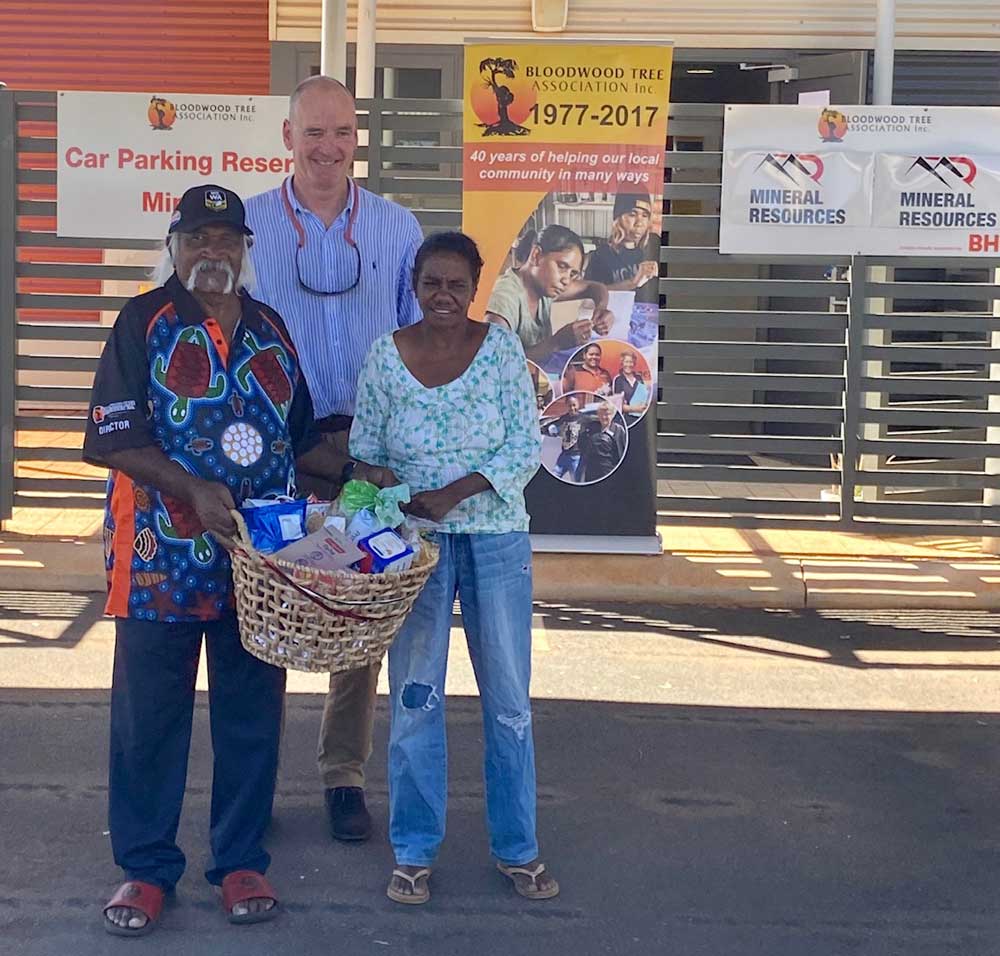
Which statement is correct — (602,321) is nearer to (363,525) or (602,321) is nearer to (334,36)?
(334,36)

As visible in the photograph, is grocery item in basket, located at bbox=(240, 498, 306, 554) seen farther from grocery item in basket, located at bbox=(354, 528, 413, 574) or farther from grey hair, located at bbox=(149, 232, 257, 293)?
grey hair, located at bbox=(149, 232, 257, 293)

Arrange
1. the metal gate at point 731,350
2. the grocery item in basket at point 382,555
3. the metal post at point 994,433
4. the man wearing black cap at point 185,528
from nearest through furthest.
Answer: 1. the grocery item in basket at point 382,555
2. the man wearing black cap at point 185,528
3. the metal gate at point 731,350
4. the metal post at point 994,433

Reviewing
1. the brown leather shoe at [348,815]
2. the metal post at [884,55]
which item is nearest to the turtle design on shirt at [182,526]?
the brown leather shoe at [348,815]

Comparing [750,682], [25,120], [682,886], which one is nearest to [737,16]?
[25,120]

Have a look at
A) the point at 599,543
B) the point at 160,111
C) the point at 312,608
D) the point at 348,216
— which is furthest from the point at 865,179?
the point at 312,608

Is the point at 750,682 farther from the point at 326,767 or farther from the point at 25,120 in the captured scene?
the point at 25,120

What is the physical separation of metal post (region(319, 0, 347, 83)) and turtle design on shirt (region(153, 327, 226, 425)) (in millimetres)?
5391

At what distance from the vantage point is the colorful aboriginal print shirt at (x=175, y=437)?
4008 millimetres

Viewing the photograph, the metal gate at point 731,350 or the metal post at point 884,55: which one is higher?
the metal post at point 884,55

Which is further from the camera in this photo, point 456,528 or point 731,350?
point 731,350

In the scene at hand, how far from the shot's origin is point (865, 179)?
26.8ft

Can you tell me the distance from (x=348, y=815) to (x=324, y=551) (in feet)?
4.30

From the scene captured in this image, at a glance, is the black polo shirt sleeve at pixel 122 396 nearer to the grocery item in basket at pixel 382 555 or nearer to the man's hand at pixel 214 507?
the man's hand at pixel 214 507

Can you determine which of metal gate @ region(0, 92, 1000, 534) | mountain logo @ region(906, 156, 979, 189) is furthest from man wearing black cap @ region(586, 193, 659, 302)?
mountain logo @ region(906, 156, 979, 189)
